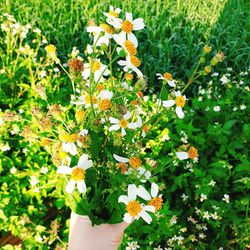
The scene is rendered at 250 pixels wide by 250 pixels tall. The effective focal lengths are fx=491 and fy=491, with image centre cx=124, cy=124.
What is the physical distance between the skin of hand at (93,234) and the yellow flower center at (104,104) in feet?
1.07

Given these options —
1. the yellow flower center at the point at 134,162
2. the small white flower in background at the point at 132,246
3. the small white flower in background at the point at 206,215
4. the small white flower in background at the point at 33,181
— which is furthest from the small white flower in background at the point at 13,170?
the yellow flower center at the point at 134,162

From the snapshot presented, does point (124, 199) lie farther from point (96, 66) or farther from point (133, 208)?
point (96, 66)

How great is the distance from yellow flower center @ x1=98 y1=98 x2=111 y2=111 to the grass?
1675 millimetres

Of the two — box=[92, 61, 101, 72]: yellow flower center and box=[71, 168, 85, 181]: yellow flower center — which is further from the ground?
box=[92, 61, 101, 72]: yellow flower center

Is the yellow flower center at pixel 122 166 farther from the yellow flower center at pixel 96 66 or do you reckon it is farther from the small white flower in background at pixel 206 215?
the small white flower in background at pixel 206 215

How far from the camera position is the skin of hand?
4.52 ft

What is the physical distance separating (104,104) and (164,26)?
6.38ft

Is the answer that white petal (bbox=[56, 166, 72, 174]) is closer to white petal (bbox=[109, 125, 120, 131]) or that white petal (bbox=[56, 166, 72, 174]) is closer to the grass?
white petal (bbox=[109, 125, 120, 131])

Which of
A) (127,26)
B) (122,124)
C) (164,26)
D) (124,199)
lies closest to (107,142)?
(122,124)

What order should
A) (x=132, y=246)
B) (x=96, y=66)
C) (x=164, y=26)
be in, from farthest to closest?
(x=164, y=26) < (x=132, y=246) < (x=96, y=66)

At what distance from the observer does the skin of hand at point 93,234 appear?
4.52ft

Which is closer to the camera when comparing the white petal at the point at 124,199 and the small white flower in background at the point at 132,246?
the white petal at the point at 124,199

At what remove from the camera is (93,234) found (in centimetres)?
138

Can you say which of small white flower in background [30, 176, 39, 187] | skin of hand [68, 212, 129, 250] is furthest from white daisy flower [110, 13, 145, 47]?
small white flower in background [30, 176, 39, 187]
